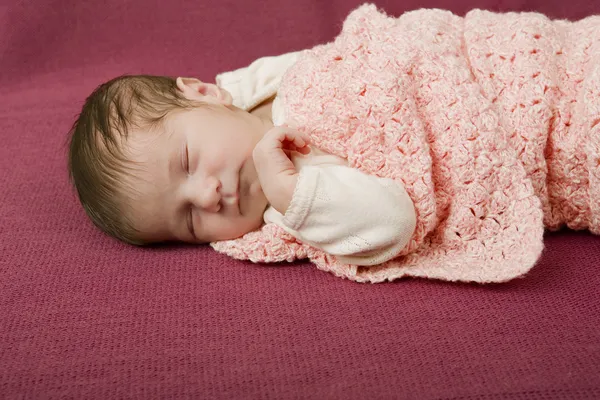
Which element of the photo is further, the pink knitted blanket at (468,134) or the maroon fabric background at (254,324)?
the pink knitted blanket at (468,134)

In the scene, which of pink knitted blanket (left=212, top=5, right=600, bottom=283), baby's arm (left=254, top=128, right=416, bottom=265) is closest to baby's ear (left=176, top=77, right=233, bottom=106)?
pink knitted blanket (left=212, top=5, right=600, bottom=283)

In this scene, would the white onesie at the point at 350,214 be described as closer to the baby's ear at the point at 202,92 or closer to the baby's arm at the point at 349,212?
the baby's arm at the point at 349,212

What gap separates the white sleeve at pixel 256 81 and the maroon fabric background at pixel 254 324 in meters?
0.40

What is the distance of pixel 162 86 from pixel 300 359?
0.67m

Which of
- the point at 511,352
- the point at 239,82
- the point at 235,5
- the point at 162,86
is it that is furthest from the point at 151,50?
the point at 511,352

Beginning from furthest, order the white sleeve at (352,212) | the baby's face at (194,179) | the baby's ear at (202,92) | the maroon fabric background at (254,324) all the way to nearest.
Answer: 1. the baby's ear at (202,92)
2. the baby's face at (194,179)
3. the white sleeve at (352,212)
4. the maroon fabric background at (254,324)

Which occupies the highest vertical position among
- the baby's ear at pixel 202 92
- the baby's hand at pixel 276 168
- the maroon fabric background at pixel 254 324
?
the baby's ear at pixel 202 92

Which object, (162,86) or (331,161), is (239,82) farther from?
(331,161)

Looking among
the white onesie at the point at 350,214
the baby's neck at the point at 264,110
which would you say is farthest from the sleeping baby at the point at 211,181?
the baby's neck at the point at 264,110

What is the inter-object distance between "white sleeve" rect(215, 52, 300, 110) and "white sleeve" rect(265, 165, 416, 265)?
40 centimetres

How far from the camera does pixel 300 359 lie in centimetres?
105

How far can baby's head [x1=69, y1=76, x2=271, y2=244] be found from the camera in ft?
4.23

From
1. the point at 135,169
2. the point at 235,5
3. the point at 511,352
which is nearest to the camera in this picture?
the point at 511,352

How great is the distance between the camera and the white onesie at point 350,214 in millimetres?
1177
